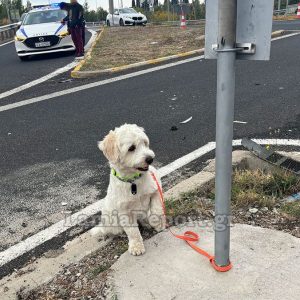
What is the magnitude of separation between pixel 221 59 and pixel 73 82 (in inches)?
316

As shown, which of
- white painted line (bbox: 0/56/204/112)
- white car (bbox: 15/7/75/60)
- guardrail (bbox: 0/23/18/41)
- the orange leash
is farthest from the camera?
guardrail (bbox: 0/23/18/41)

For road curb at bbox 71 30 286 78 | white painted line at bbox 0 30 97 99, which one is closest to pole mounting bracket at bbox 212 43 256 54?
white painted line at bbox 0 30 97 99

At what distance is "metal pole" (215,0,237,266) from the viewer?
205cm

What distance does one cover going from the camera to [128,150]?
9.83 feet

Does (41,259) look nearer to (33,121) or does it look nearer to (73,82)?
(33,121)

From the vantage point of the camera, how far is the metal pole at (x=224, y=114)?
205cm

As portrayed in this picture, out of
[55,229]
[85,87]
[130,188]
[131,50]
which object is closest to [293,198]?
[130,188]

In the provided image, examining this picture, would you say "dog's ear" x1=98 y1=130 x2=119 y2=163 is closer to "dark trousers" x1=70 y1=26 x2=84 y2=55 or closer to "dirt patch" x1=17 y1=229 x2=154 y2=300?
"dirt patch" x1=17 y1=229 x2=154 y2=300

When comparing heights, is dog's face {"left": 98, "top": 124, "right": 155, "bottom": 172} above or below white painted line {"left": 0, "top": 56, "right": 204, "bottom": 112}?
above

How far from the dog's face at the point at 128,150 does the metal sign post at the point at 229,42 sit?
74cm

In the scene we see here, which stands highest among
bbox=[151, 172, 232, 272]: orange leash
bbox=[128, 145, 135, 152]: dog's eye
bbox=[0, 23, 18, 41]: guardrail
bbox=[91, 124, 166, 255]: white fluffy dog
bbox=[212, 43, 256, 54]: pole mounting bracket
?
bbox=[212, 43, 256, 54]: pole mounting bracket

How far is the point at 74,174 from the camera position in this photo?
475 cm

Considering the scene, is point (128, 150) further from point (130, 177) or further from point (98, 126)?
point (98, 126)

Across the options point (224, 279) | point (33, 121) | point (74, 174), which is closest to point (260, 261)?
point (224, 279)
